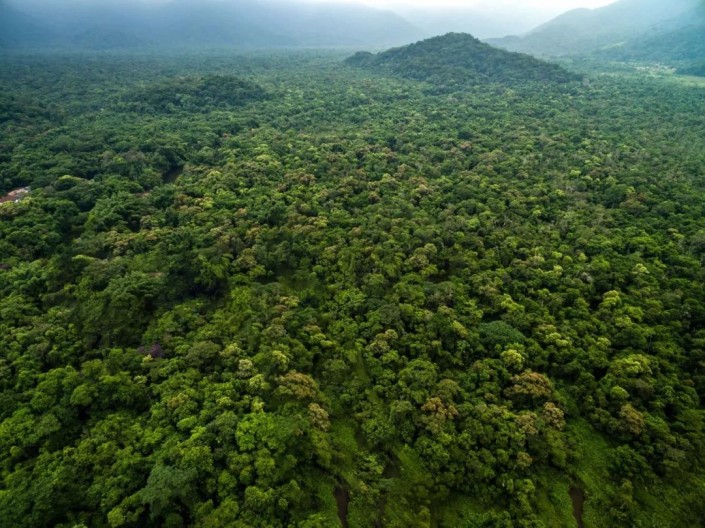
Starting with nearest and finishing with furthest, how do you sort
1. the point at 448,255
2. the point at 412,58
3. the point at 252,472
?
the point at 252,472 → the point at 448,255 → the point at 412,58

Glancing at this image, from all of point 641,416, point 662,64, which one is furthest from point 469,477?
point 662,64

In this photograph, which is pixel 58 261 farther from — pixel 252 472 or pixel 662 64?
pixel 662 64

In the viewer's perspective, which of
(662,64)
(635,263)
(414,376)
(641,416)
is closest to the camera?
(641,416)

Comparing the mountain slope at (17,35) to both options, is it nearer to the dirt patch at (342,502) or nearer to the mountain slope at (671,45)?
the dirt patch at (342,502)

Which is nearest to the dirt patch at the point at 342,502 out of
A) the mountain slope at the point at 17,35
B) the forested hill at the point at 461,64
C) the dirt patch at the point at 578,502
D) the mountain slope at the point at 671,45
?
the dirt patch at the point at 578,502

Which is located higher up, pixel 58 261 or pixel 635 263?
pixel 635 263

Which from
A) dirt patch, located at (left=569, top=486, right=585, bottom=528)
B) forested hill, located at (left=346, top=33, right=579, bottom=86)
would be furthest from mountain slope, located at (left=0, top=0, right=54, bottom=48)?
dirt patch, located at (left=569, top=486, right=585, bottom=528)
